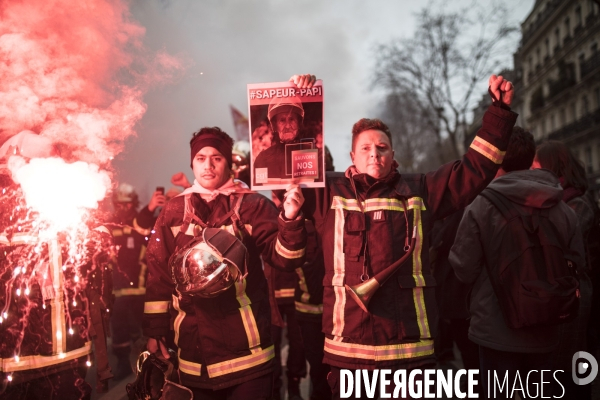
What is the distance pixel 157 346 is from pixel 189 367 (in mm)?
285

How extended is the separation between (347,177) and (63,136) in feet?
6.76

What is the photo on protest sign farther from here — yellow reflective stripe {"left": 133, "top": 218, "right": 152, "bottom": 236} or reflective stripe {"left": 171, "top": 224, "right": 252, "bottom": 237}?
yellow reflective stripe {"left": 133, "top": 218, "right": 152, "bottom": 236}

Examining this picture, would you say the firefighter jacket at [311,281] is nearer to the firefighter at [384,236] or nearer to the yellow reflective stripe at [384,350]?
the firefighter at [384,236]

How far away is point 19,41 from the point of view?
3.61m

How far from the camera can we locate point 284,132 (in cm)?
314

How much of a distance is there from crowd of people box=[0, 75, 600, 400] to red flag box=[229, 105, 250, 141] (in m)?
9.68

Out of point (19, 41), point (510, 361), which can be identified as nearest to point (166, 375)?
point (510, 361)

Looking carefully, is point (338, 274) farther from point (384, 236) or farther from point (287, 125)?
point (287, 125)

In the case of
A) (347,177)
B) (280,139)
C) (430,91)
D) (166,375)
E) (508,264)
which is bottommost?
(166,375)

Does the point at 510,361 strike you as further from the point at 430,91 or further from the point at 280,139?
the point at 430,91

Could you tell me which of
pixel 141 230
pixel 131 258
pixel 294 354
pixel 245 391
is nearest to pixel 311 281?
pixel 294 354

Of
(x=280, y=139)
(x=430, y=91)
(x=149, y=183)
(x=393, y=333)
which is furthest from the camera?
(x=430, y=91)

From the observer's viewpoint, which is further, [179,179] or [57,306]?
[179,179]

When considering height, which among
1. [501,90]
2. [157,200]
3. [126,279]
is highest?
[501,90]
